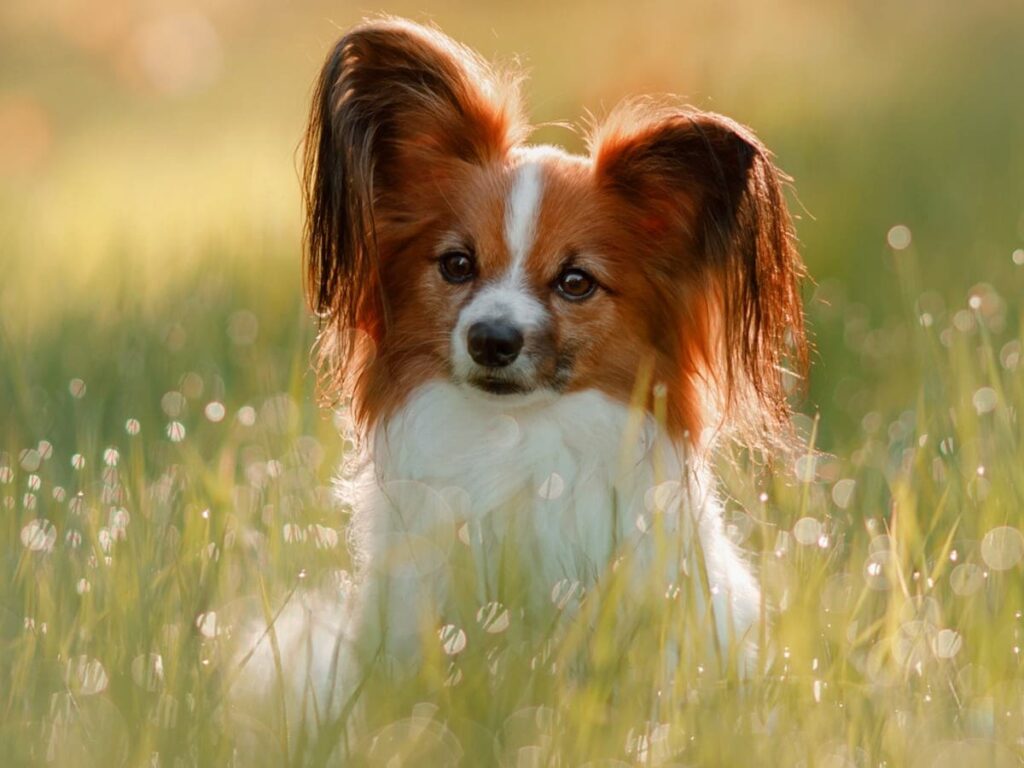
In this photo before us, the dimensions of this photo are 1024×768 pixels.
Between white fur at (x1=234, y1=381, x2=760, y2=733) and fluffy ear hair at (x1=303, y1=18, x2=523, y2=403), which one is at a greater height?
fluffy ear hair at (x1=303, y1=18, x2=523, y2=403)

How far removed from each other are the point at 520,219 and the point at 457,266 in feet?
0.75

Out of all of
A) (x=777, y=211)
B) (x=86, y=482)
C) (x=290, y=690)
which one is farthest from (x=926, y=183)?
(x=290, y=690)

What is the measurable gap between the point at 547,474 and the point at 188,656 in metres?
1.22

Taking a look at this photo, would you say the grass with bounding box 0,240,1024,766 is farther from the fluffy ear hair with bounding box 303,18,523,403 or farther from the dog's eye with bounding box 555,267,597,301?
the dog's eye with bounding box 555,267,597,301

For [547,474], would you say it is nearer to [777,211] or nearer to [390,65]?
[777,211]

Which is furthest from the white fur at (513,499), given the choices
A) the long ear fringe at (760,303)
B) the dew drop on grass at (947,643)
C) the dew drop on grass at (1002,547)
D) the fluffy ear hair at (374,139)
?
the dew drop on grass at (1002,547)

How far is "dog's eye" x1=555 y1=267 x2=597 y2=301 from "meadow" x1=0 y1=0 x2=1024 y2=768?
0.70m

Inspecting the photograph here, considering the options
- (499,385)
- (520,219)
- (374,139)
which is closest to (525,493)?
(499,385)

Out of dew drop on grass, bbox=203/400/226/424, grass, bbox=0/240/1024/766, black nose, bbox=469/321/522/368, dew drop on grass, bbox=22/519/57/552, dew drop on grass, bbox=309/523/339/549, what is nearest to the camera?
grass, bbox=0/240/1024/766

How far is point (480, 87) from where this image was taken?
442cm

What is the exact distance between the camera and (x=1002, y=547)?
421cm

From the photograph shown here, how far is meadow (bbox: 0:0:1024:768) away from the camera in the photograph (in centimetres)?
323

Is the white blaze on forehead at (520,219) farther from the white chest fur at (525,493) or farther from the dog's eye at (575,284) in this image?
the white chest fur at (525,493)

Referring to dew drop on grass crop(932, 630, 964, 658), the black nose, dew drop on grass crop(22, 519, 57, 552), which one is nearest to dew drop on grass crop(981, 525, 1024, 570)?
dew drop on grass crop(932, 630, 964, 658)
